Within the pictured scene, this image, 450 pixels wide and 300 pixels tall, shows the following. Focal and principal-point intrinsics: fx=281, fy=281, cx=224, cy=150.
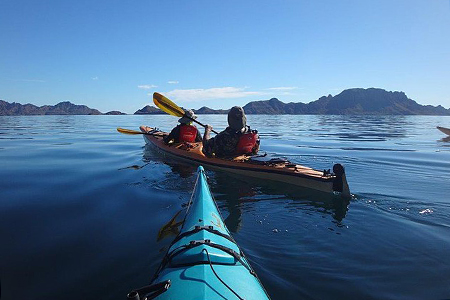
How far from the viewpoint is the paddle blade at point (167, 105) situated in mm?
12976

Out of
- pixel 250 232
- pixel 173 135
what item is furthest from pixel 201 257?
pixel 173 135

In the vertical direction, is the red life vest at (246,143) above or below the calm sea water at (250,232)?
above

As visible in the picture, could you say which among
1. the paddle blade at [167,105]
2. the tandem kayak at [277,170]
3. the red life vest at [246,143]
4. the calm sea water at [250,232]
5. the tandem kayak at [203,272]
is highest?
the paddle blade at [167,105]

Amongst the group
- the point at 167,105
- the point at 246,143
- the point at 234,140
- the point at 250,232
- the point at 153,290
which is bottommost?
the point at 250,232

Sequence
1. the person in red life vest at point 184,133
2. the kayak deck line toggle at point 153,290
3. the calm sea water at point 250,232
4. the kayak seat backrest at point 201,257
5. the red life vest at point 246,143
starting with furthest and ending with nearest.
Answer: the person in red life vest at point 184,133
the red life vest at point 246,143
the calm sea water at point 250,232
the kayak seat backrest at point 201,257
the kayak deck line toggle at point 153,290

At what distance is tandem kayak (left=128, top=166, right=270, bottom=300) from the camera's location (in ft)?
6.76

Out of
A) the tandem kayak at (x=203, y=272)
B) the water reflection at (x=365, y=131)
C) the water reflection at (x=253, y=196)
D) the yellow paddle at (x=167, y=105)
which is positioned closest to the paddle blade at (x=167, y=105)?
the yellow paddle at (x=167, y=105)

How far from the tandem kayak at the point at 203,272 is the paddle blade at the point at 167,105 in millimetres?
10034

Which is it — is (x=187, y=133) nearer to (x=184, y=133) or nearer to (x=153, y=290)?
(x=184, y=133)

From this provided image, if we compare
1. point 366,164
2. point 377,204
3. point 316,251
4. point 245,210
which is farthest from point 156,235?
point 366,164

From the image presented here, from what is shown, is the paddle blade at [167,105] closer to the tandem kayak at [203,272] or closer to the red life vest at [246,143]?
the red life vest at [246,143]

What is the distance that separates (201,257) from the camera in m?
2.50

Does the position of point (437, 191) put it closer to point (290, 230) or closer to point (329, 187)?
point (329, 187)

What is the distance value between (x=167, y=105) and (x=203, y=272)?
11.8 metres
